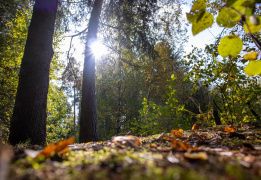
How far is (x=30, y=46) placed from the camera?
296 cm

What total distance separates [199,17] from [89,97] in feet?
15.1

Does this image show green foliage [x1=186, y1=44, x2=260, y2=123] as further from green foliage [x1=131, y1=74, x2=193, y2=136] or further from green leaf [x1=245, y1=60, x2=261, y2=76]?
green leaf [x1=245, y1=60, x2=261, y2=76]

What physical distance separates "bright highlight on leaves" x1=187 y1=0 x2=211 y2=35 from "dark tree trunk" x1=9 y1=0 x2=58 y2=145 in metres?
2.70

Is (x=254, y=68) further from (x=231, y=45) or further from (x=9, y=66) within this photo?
(x=9, y=66)

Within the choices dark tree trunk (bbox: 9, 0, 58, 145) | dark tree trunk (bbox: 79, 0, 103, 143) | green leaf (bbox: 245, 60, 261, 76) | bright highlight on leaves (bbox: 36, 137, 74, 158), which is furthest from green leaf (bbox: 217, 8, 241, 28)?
dark tree trunk (bbox: 79, 0, 103, 143)

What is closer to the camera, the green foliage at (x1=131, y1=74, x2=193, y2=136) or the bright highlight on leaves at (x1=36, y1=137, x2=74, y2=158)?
the bright highlight on leaves at (x1=36, y1=137, x2=74, y2=158)

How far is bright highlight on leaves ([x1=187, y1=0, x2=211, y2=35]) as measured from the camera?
0.83 metres

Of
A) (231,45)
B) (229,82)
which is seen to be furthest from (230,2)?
(229,82)

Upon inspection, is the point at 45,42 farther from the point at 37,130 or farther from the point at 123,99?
the point at 123,99

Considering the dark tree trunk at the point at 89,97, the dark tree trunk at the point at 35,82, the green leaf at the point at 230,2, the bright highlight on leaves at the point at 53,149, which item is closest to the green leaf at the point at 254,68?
the green leaf at the point at 230,2

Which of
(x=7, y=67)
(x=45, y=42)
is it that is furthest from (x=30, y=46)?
(x=7, y=67)

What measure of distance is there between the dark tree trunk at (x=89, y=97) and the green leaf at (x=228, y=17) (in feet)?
14.9

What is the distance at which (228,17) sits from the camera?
2.85ft

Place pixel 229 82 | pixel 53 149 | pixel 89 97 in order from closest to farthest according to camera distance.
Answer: pixel 53 149, pixel 229 82, pixel 89 97
